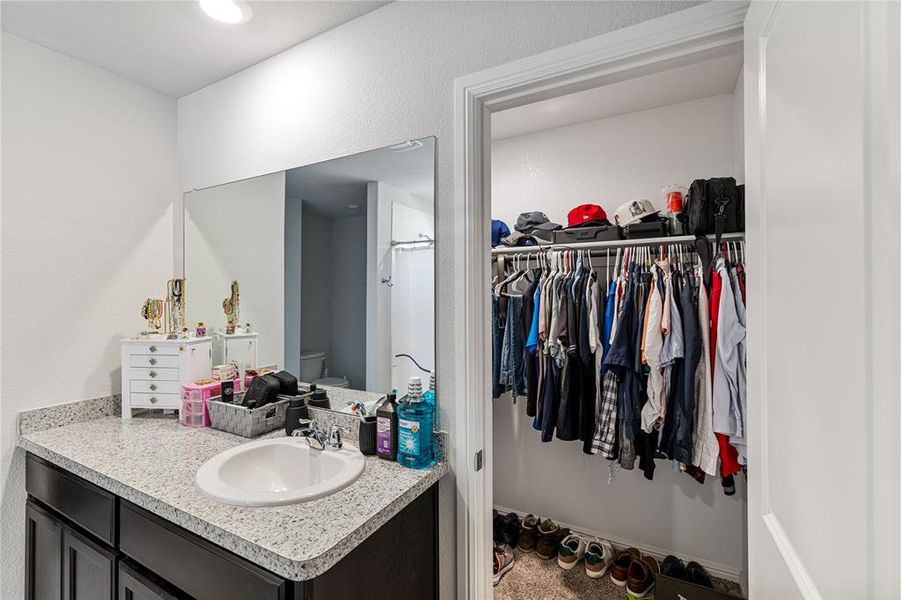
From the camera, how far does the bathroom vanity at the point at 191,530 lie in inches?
33.4

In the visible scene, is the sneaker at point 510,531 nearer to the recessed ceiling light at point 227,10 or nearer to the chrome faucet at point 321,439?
the chrome faucet at point 321,439

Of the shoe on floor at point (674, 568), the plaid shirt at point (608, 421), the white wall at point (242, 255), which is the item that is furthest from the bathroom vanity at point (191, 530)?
the shoe on floor at point (674, 568)

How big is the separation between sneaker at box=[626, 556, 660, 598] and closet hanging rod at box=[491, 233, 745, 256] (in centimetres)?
156

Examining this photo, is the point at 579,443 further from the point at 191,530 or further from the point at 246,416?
the point at 191,530

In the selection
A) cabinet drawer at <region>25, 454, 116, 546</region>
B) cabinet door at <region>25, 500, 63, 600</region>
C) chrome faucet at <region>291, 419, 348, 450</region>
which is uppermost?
chrome faucet at <region>291, 419, 348, 450</region>

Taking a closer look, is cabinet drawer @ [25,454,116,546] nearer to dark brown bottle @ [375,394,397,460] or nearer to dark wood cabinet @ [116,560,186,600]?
dark wood cabinet @ [116,560,186,600]

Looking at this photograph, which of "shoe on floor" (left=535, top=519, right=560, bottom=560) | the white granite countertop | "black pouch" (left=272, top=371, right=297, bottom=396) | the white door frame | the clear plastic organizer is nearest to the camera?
the white granite countertop

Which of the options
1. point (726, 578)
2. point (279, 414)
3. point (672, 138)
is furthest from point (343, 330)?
point (726, 578)

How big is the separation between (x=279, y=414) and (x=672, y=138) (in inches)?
92.1

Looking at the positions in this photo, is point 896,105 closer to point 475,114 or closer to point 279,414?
point 475,114

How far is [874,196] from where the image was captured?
0.40 metres

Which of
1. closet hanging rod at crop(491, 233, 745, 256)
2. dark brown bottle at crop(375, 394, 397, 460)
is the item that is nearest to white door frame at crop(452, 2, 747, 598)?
dark brown bottle at crop(375, 394, 397, 460)

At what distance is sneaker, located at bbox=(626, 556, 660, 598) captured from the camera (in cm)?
183

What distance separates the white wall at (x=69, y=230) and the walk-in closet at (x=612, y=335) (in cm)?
179
